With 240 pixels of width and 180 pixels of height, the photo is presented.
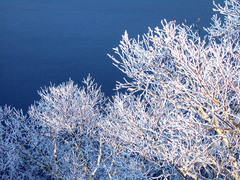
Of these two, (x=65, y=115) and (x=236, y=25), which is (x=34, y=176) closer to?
(x=65, y=115)

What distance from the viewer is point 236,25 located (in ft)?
23.2

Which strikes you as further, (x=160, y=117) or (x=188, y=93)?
(x=160, y=117)

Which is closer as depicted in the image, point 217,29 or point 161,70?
→ point 161,70

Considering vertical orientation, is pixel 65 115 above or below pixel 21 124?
below

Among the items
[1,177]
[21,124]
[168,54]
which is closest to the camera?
[168,54]

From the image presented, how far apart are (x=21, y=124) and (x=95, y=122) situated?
146 inches

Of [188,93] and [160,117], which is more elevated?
[160,117]

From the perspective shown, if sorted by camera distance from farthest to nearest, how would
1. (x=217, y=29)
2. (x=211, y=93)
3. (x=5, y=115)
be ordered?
(x=5, y=115)
(x=217, y=29)
(x=211, y=93)

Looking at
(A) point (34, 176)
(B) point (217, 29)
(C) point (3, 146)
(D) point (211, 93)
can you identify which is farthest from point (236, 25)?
(A) point (34, 176)

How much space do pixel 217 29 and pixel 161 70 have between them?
2291 mm

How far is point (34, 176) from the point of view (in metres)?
16.0

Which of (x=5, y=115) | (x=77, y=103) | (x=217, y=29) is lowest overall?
(x=217, y=29)

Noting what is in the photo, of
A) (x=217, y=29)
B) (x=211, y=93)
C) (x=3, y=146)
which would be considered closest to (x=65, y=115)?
(x=3, y=146)

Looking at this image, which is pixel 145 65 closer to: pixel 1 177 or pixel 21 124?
pixel 21 124
